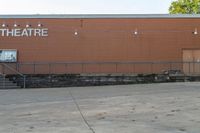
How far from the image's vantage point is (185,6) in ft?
188

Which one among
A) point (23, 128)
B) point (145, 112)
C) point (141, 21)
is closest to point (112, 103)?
point (145, 112)

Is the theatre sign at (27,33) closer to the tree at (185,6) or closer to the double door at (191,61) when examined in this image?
the double door at (191,61)

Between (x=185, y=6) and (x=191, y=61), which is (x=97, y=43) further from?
(x=185, y=6)

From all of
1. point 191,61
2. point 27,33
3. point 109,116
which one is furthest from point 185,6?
point 109,116

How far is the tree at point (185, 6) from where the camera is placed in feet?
183

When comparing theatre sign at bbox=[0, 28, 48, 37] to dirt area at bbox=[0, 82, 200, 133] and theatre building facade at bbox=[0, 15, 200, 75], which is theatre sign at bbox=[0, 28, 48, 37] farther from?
dirt area at bbox=[0, 82, 200, 133]

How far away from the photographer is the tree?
55.7m

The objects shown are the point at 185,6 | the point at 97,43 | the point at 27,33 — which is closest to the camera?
the point at 97,43

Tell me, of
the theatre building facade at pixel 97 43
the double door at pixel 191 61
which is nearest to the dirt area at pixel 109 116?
the double door at pixel 191 61

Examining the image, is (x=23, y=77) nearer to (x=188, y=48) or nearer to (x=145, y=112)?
(x=188, y=48)

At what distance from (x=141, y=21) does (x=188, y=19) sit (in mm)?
3799

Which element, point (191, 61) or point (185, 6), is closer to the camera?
point (191, 61)

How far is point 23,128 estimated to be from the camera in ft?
39.0

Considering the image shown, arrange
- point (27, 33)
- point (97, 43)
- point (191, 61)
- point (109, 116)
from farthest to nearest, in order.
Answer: point (27, 33) < point (97, 43) < point (191, 61) < point (109, 116)
